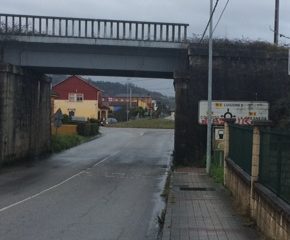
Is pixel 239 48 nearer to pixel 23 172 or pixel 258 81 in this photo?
pixel 258 81

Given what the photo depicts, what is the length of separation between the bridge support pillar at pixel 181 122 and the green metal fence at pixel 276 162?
17.1m

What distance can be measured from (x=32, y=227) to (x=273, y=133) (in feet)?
15.6

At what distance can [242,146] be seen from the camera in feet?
47.4

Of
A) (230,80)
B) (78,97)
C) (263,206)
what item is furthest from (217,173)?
(78,97)

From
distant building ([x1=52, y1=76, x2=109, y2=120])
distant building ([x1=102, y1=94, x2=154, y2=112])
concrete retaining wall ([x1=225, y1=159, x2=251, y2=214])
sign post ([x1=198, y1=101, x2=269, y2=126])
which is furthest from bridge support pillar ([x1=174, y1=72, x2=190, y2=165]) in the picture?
distant building ([x1=102, y1=94, x2=154, y2=112])

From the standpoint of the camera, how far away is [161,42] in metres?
29.3

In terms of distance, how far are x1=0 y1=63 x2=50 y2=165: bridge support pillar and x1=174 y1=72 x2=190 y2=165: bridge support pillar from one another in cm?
791

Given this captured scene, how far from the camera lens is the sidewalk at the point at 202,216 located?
393 inches

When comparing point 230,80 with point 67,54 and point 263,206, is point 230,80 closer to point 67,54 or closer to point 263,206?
point 67,54

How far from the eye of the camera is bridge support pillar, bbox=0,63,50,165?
2878 cm

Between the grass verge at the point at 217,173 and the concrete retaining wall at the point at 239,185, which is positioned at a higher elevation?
the concrete retaining wall at the point at 239,185

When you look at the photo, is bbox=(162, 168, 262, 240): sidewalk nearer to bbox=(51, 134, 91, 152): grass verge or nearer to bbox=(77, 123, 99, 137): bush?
bbox=(51, 134, 91, 152): grass verge

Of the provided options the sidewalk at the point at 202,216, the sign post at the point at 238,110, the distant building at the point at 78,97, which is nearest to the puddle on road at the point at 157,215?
the sidewalk at the point at 202,216

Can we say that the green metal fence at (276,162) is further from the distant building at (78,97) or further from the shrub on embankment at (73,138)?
the distant building at (78,97)
